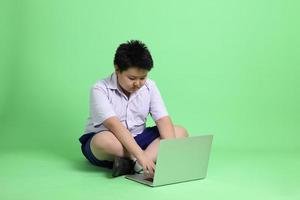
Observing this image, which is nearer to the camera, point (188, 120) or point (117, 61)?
point (117, 61)

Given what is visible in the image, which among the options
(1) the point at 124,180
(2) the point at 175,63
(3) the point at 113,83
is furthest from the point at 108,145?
(2) the point at 175,63

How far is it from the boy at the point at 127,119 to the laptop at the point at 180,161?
0.21 feet

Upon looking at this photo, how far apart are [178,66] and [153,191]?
4.69 feet

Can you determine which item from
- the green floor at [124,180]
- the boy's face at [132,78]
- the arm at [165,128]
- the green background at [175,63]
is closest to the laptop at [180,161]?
the green floor at [124,180]

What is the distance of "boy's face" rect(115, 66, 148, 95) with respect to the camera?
2.18 meters

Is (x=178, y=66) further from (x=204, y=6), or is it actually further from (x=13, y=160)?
(x=13, y=160)

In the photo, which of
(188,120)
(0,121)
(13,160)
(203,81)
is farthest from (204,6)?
(13,160)

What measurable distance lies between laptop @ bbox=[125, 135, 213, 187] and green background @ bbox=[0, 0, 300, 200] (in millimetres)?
744

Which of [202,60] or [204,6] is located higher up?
[204,6]

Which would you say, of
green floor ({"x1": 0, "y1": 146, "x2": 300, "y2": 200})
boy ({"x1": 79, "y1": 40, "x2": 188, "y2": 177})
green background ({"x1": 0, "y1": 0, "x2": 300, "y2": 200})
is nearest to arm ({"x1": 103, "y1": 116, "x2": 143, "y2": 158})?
boy ({"x1": 79, "y1": 40, "x2": 188, "y2": 177})

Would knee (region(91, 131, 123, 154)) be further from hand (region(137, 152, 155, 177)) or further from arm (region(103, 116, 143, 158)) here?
hand (region(137, 152, 155, 177))

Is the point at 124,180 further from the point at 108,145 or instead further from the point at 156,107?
the point at 156,107

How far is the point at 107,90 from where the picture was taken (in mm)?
2273

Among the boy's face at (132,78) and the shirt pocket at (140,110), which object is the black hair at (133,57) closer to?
the boy's face at (132,78)
